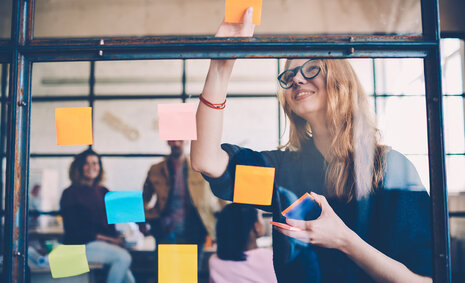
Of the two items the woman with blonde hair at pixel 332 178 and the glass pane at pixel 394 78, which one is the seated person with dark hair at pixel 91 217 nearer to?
the woman with blonde hair at pixel 332 178

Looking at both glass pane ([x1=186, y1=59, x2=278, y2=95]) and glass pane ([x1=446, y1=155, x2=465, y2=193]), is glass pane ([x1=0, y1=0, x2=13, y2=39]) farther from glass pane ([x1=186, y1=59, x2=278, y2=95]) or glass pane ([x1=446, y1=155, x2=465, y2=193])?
glass pane ([x1=446, y1=155, x2=465, y2=193])

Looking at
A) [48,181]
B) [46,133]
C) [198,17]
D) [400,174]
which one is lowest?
[48,181]

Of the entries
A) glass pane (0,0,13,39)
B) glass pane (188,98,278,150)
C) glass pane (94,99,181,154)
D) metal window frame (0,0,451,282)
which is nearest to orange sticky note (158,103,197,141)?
metal window frame (0,0,451,282)

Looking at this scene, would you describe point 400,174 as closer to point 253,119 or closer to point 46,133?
point 253,119

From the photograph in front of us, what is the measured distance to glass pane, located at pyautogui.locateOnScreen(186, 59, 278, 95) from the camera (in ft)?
5.24

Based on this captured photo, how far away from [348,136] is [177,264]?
88 cm

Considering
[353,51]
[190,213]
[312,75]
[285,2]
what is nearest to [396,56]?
[353,51]

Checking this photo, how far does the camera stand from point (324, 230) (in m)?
1.22

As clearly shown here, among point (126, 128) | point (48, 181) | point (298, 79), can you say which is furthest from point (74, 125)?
point (48, 181)

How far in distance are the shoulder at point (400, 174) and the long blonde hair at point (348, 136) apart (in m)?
0.03

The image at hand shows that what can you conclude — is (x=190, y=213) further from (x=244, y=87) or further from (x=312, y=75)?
(x=312, y=75)

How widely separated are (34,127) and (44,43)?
5.12 ft

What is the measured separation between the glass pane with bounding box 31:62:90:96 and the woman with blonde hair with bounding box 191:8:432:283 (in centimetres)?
163

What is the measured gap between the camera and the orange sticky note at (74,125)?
1.18m
